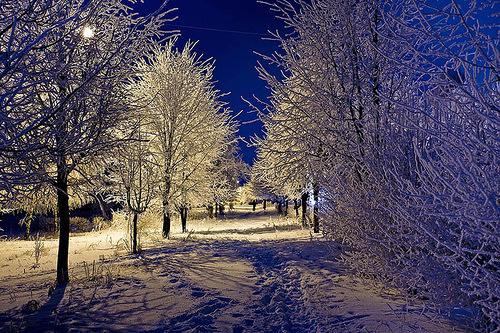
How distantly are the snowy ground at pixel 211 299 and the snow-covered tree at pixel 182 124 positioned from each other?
6.47 meters

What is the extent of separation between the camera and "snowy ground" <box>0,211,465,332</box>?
4.59m

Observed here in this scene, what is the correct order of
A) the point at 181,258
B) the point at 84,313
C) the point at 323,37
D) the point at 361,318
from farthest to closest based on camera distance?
the point at 181,258
the point at 323,37
the point at 84,313
the point at 361,318

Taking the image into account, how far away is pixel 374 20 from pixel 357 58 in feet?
2.75

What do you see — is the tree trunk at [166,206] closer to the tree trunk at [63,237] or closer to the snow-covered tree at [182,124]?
the snow-covered tree at [182,124]

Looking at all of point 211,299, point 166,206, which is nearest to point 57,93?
point 211,299

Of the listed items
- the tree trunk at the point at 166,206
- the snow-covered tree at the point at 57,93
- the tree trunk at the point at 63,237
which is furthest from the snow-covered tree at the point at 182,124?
the snow-covered tree at the point at 57,93

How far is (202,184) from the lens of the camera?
16547 millimetres

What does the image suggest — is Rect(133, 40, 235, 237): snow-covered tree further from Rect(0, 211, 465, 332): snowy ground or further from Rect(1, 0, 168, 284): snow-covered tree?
Rect(1, 0, 168, 284): snow-covered tree

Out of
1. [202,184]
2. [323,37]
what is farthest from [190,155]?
[323,37]

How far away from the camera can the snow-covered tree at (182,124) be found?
49.5 ft

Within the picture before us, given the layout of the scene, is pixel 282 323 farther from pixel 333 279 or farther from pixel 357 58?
pixel 357 58

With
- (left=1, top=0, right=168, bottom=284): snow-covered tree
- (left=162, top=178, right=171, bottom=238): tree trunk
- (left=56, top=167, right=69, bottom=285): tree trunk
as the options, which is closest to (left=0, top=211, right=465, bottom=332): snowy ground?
(left=56, top=167, right=69, bottom=285): tree trunk

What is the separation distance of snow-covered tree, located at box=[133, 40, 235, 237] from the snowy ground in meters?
6.47

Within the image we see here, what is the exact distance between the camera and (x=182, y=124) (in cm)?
1569
